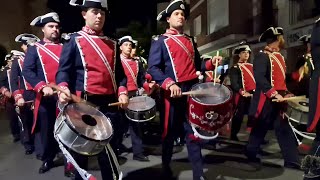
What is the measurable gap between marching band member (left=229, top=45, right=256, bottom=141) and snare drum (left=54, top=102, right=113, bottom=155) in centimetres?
399

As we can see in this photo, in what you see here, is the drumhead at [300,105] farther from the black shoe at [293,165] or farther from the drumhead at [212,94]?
the drumhead at [212,94]

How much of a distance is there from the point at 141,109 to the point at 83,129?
217 centimetres

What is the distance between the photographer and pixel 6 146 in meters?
7.43

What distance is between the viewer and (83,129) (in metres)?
2.86

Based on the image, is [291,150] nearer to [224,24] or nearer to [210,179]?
[210,179]

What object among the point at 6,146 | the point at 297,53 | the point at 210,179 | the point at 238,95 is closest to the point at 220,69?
the point at 210,179

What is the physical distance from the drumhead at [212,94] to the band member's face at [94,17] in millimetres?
976

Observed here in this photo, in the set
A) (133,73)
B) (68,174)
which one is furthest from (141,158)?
(133,73)

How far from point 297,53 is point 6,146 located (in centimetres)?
634

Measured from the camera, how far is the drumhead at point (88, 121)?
2836mm

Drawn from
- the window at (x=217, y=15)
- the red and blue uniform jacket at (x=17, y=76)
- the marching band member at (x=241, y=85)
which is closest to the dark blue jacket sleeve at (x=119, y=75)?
the red and blue uniform jacket at (x=17, y=76)

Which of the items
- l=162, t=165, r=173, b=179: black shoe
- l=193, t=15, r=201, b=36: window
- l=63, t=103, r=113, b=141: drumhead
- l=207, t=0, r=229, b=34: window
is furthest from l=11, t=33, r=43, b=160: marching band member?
l=193, t=15, r=201, b=36: window

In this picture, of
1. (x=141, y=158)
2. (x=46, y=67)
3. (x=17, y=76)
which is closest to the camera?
(x=46, y=67)

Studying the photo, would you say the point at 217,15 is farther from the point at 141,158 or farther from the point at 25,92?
the point at 141,158
